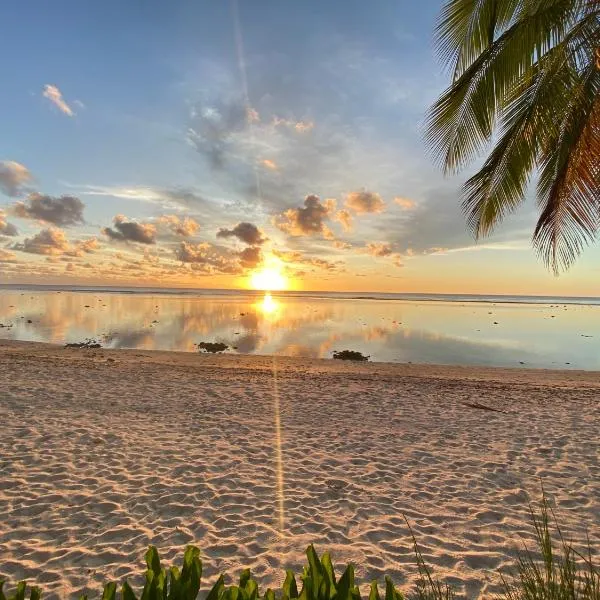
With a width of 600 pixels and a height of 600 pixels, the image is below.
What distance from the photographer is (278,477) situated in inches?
246

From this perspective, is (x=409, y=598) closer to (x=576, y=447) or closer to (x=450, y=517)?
(x=450, y=517)

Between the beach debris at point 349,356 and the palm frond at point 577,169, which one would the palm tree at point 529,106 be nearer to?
the palm frond at point 577,169

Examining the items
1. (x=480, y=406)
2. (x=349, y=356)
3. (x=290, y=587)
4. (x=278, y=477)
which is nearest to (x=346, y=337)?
(x=349, y=356)

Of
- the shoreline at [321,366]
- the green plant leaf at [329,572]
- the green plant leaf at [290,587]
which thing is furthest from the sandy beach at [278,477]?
the shoreline at [321,366]

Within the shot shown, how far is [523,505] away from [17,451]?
736 cm

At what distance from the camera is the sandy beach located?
4.38m

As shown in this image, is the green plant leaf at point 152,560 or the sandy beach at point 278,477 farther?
the sandy beach at point 278,477

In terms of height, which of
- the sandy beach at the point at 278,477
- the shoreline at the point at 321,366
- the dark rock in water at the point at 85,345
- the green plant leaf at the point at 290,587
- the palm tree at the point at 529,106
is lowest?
the sandy beach at the point at 278,477

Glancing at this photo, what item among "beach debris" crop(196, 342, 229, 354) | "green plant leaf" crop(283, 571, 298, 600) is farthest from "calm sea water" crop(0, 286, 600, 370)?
"green plant leaf" crop(283, 571, 298, 600)

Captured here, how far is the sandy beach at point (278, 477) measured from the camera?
438 cm

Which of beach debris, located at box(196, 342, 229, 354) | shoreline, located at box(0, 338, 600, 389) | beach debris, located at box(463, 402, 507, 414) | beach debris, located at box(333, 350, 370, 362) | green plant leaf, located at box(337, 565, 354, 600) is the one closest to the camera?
green plant leaf, located at box(337, 565, 354, 600)

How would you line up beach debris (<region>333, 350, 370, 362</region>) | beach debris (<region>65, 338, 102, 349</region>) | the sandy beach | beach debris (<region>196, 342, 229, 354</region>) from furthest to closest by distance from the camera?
beach debris (<region>196, 342, 229, 354</region>) < beach debris (<region>65, 338, 102, 349</region>) < beach debris (<region>333, 350, 370, 362</region>) < the sandy beach

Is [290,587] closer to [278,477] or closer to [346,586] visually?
[346,586]

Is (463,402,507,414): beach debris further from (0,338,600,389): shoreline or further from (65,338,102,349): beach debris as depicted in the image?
(65,338,102,349): beach debris
